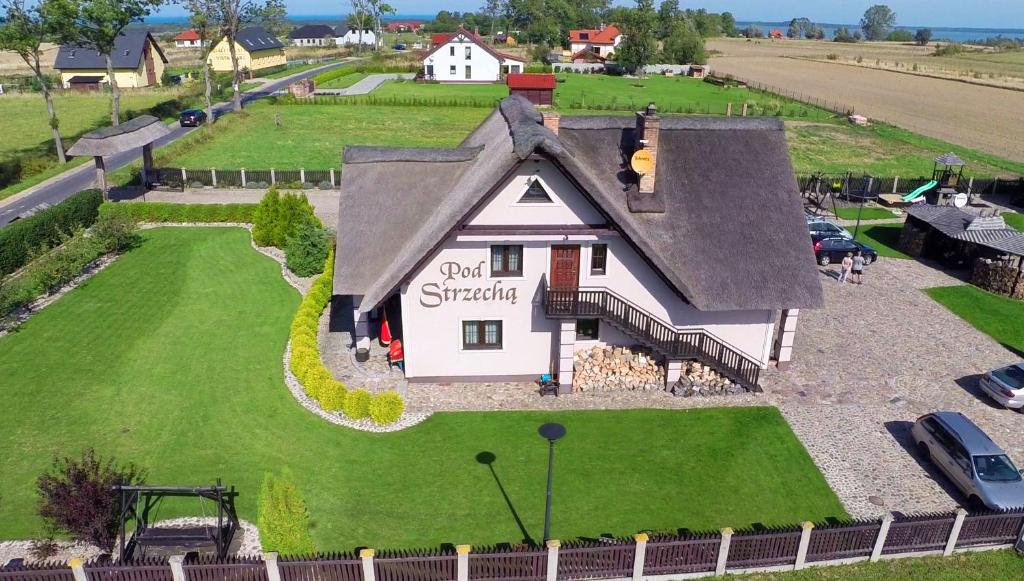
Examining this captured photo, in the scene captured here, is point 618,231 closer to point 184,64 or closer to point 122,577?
point 122,577

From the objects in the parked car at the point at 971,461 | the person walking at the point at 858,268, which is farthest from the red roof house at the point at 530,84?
the parked car at the point at 971,461

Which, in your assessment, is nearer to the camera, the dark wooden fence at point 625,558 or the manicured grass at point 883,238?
the dark wooden fence at point 625,558

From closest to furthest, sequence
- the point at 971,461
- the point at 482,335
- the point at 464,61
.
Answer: the point at 971,461 < the point at 482,335 < the point at 464,61

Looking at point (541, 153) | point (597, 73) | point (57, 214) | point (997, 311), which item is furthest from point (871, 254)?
point (597, 73)

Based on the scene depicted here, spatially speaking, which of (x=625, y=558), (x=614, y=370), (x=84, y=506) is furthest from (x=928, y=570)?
(x=84, y=506)

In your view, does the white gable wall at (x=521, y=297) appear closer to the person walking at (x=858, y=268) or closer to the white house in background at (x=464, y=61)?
the person walking at (x=858, y=268)

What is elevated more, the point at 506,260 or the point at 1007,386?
the point at 506,260

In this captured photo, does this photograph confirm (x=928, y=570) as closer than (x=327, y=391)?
Yes

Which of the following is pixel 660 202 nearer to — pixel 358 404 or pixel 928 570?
pixel 358 404
